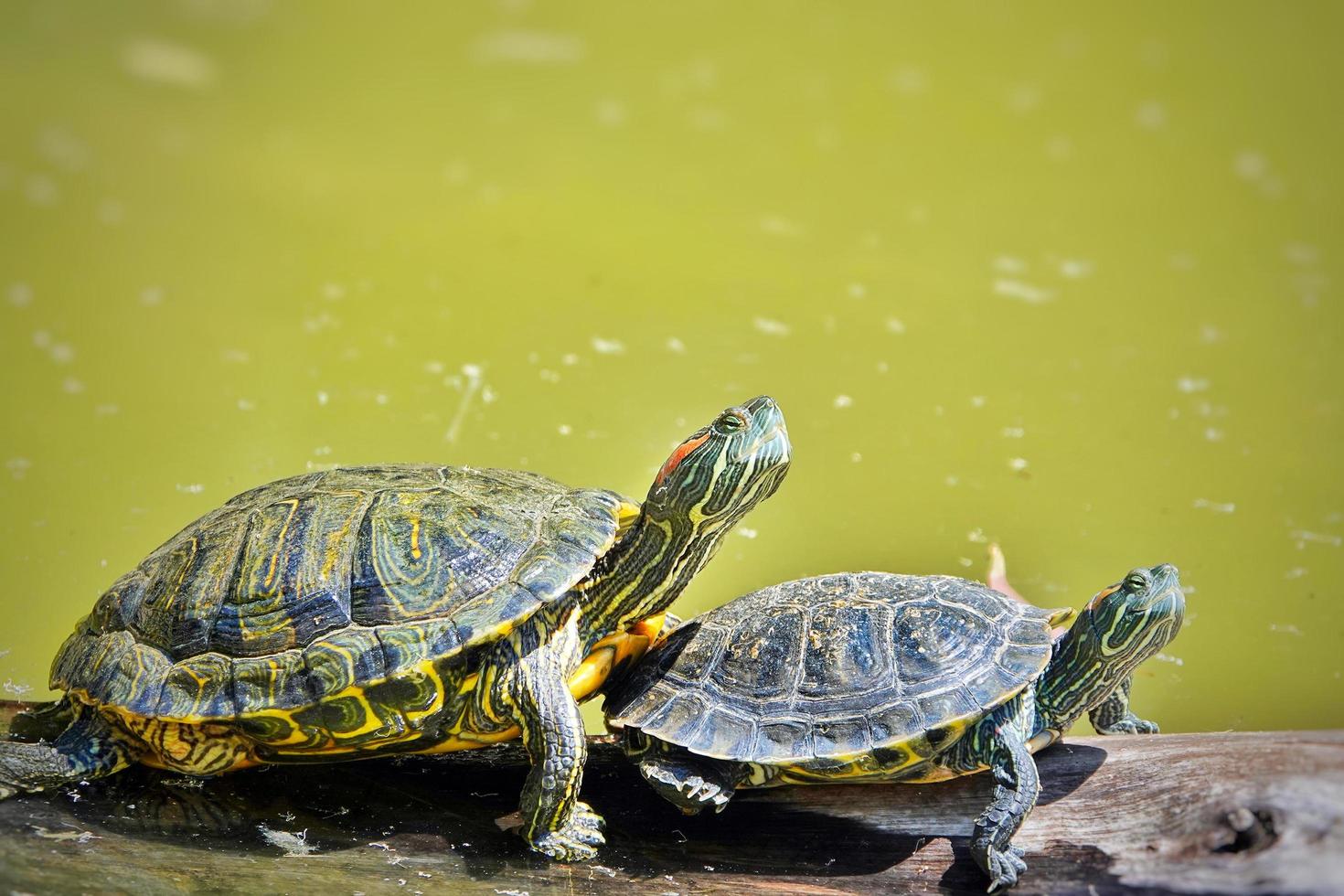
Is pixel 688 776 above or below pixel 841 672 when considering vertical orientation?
below

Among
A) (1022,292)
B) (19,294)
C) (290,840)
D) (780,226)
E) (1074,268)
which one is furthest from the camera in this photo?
(780,226)

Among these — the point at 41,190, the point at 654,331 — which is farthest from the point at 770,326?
the point at 41,190

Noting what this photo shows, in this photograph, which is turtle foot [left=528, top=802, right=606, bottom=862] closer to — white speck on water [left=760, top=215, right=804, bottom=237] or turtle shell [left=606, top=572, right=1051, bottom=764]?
turtle shell [left=606, top=572, right=1051, bottom=764]

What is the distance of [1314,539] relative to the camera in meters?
4.73

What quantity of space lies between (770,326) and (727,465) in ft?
10.3

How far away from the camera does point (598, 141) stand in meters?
7.28

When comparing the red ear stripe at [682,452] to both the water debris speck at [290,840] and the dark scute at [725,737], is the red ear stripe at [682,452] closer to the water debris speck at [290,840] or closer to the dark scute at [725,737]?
the dark scute at [725,737]

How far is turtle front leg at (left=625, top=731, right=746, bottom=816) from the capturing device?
273 centimetres

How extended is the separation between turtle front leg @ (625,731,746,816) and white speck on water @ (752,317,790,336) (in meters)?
3.43

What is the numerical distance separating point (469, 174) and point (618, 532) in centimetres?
445

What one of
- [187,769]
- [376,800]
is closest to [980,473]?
[376,800]

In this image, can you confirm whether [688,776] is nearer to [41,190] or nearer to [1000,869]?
[1000,869]

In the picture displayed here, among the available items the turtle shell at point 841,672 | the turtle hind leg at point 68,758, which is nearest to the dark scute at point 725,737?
the turtle shell at point 841,672

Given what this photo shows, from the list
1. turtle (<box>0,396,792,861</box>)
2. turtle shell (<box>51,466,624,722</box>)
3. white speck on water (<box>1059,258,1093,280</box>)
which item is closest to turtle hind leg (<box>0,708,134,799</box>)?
turtle (<box>0,396,792,861</box>)
